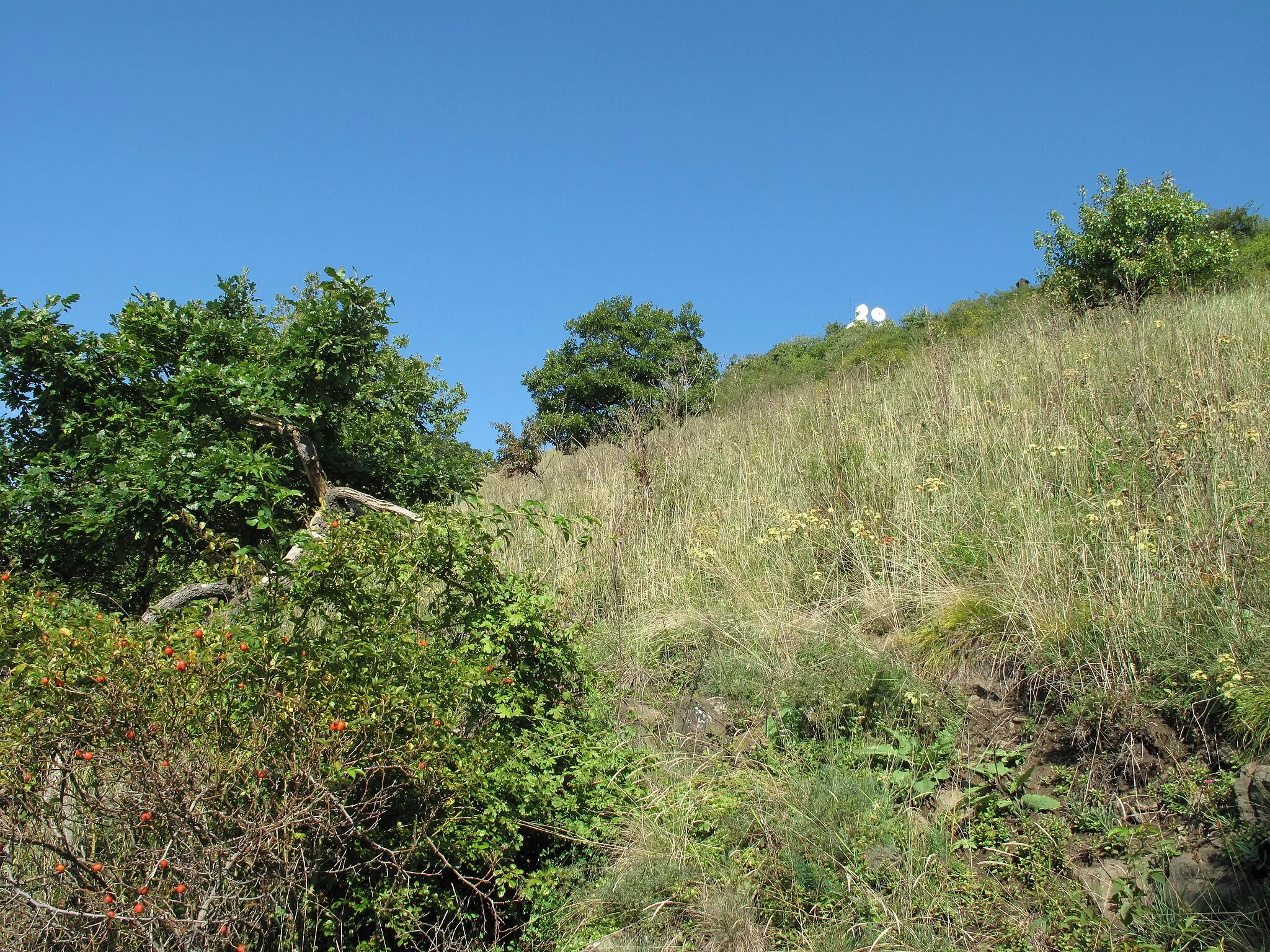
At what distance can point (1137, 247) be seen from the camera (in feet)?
38.0

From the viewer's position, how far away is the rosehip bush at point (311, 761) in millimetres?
2660

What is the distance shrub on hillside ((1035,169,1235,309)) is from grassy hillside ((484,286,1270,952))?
4592 mm

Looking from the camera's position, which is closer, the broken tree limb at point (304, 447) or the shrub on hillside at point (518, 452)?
the broken tree limb at point (304, 447)

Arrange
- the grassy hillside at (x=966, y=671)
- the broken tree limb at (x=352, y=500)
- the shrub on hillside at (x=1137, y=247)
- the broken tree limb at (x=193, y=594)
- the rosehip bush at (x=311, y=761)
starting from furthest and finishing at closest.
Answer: the shrub on hillside at (x=1137, y=247), the broken tree limb at (x=352, y=500), the broken tree limb at (x=193, y=594), the grassy hillside at (x=966, y=671), the rosehip bush at (x=311, y=761)

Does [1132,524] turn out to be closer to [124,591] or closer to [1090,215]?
[124,591]

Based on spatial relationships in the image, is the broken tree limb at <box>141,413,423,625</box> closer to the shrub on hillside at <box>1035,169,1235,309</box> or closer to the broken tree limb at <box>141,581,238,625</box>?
the broken tree limb at <box>141,581,238,625</box>

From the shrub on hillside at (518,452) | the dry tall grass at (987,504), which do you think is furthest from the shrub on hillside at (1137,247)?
the shrub on hillside at (518,452)

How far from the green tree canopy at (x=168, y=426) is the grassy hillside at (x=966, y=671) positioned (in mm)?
2247

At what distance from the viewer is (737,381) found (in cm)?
1059

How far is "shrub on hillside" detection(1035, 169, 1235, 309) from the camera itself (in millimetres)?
10750

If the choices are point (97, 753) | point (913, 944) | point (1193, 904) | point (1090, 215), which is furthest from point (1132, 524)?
point (1090, 215)

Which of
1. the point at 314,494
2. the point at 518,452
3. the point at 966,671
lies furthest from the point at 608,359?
the point at 966,671

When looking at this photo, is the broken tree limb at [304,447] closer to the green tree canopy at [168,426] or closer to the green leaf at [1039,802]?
the green tree canopy at [168,426]

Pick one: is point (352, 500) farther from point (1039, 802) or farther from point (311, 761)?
point (1039, 802)
